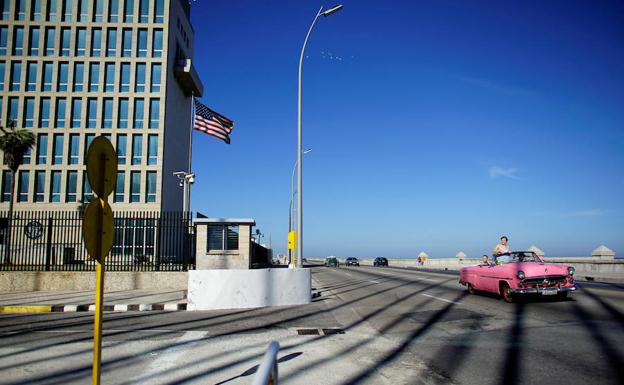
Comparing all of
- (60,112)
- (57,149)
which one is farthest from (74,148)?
(60,112)

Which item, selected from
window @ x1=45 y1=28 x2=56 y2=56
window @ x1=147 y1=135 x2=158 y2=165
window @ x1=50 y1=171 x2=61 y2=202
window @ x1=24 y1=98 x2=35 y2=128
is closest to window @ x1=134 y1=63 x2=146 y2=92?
window @ x1=147 y1=135 x2=158 y2=165

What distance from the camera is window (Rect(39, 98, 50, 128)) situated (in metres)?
45.5

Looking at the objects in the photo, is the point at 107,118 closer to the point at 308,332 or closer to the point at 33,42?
the point at 33,42

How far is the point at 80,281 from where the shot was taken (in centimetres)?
1739

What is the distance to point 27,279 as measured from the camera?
17047 mm

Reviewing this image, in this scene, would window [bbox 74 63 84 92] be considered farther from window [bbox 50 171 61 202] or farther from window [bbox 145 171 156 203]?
window [bbox 145 171 156 203]

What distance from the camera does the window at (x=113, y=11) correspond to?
155 feet

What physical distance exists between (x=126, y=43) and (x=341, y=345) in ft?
157

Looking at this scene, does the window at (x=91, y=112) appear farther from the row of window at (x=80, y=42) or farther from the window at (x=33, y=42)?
the window at (x=33, y=42)

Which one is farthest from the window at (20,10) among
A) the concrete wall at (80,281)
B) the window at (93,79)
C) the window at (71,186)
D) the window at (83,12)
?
the concrete wall at (80,281)

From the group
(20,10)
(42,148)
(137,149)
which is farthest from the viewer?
(137,149)

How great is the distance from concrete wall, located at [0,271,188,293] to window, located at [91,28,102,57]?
1407 inches

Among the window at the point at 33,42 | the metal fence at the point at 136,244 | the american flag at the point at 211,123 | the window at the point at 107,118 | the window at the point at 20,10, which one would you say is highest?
the window at the point at 20,10

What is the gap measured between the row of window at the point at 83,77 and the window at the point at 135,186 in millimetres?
8496
